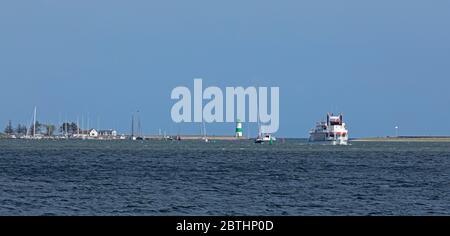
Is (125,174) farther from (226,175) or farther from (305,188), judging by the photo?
(305,188)

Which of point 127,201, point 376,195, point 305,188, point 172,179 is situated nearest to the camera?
point 127,201

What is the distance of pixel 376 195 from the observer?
56.7 metres

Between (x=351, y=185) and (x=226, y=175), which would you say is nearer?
(x=351, y=185)

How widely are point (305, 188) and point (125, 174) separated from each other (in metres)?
21.6

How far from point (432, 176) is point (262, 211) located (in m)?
36.7

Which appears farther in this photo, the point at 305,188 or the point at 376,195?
the point at 305,188

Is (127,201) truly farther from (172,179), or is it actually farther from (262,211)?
(172,179)
